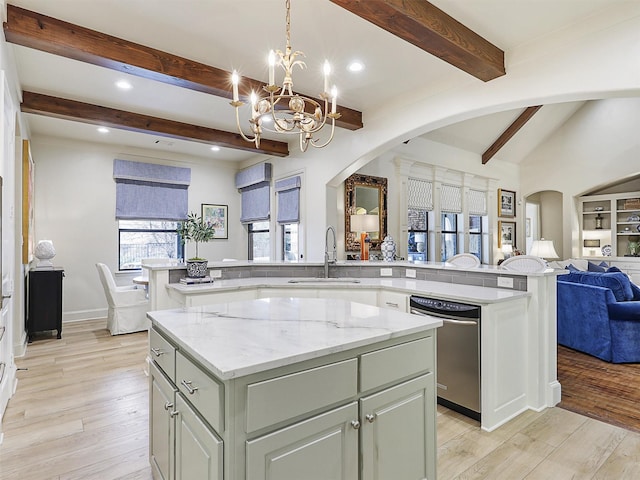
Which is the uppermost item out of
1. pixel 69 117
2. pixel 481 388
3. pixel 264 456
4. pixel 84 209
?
pixel 69 117

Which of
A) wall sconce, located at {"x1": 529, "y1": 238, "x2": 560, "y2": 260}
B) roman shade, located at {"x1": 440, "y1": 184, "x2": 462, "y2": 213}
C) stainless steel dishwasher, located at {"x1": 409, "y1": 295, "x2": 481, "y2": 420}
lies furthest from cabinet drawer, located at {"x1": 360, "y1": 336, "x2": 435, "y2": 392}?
wall sconce, located at {"x1": 529, "y1": 238, "x2": 560, "y2": 260}

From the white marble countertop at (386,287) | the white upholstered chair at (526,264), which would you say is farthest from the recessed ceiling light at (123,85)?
the white upholstered chair at (526,264)

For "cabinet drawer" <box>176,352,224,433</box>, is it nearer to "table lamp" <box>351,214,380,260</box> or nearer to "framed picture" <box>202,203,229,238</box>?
"table lamp" <box>351,214,380,260</box>

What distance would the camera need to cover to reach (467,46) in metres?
2.81

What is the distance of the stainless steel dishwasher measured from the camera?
101 inches

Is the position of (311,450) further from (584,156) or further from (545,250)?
(584,156)

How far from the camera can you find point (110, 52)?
9.47ft

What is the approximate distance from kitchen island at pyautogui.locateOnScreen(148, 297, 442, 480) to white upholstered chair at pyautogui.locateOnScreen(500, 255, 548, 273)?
5.99 ft

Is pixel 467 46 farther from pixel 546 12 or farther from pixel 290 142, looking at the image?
pixel 290 142

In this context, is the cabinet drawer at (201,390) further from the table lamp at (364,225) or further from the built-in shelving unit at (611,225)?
the built-in shelving unit at (611,225)

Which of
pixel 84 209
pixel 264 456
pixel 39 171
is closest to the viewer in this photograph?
pixel 264 456

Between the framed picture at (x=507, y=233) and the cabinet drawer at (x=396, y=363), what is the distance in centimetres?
734

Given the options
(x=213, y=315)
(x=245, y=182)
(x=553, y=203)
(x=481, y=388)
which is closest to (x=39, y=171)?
(x=245, y=182)

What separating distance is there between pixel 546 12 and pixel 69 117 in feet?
15.8
